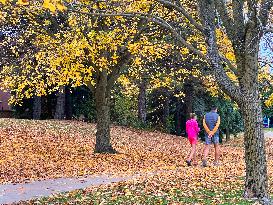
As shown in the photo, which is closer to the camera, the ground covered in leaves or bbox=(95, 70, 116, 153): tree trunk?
the ground covered in leaves

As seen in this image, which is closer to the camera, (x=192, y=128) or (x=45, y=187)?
(x=45, y=187)

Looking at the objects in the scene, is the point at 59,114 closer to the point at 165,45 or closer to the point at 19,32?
the point at 19,32

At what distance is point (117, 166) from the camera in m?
16.3

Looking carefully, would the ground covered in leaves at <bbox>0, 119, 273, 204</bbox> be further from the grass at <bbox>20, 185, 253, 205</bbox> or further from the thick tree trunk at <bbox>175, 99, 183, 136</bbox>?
the thick tree trunk at <bbox>175, 99, 183, 136</bbox>

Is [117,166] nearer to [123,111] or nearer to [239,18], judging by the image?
[239,18]

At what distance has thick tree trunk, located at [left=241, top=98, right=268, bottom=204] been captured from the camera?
28.9 feet

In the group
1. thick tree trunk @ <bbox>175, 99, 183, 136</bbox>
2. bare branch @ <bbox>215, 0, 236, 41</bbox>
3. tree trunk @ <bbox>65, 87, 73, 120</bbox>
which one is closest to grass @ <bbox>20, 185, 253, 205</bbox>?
bare branch @ <bbox>215, 0, 236, 41</bbox>

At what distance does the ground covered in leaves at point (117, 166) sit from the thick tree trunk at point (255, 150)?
0.44 m

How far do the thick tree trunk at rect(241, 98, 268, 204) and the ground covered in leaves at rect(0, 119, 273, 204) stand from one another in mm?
437

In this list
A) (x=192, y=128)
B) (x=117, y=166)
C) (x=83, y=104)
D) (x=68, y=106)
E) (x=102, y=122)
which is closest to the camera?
(x=117, y=166)

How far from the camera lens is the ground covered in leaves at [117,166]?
385 inches

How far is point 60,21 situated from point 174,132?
19921 mm

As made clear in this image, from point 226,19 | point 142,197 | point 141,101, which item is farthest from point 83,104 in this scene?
point 226,19

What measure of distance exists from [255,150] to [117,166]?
8123 millimetres
